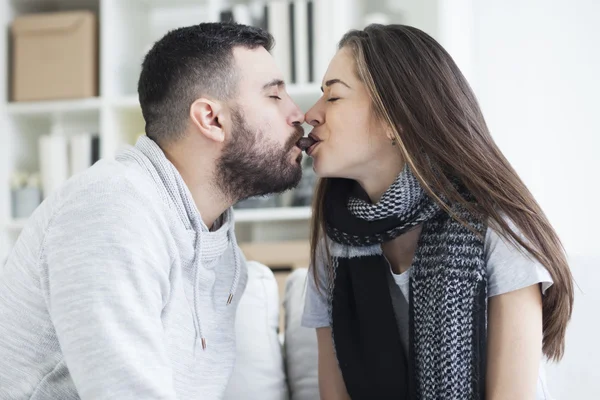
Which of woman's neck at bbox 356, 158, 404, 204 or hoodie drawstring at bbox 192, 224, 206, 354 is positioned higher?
woman's neck at bbox 356, 158, 404, 204

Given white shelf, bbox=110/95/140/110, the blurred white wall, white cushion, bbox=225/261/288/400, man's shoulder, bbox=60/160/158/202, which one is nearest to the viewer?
man's shoulder, bbox=60/160/158/202

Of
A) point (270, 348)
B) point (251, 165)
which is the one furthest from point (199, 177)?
point (270, 348)

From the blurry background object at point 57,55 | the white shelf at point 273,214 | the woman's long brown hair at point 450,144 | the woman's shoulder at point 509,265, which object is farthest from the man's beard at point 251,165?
the blurry background object at point 57,55

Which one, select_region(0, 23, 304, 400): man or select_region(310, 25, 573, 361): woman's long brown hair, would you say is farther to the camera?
select_region(310, 25, 573, 361): woman's long brown hair

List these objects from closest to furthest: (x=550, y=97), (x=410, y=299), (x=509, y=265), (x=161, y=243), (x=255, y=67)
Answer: (x=161, y=243) → (x=509, y=265) → (x=410, y=299) → (x=255, y=67) → (x=550, y=97)

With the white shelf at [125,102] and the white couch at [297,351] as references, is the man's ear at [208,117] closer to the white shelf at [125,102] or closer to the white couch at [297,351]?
the white couch at [297,351]

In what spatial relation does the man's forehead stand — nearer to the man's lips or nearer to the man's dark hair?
the man's dark hair

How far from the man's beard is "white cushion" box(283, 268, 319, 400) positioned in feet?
1.13

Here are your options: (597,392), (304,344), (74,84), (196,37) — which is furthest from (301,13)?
(597,392)

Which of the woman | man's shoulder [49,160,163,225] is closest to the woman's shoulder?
the woman

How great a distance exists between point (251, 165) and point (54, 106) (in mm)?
1591

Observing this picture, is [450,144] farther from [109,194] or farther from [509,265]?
[109,194]

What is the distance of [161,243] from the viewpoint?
3.84 ft

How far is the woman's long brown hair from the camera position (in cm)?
130
